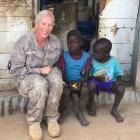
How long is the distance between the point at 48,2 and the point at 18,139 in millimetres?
2479

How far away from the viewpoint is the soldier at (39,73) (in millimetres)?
4109

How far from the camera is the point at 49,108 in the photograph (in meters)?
4.24

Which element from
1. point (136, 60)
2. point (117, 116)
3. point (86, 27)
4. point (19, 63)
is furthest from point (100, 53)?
point (86, 27)

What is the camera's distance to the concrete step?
4.72 m

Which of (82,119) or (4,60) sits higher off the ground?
(4,60)

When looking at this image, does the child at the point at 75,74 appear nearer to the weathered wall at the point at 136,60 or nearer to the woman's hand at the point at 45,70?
Result: the woman's hand at the point at 45,70

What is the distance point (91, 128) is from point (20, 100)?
97 cm

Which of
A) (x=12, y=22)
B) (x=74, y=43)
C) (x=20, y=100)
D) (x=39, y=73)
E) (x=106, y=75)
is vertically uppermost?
(x=12, y=22)

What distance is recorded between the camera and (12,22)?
4.95m

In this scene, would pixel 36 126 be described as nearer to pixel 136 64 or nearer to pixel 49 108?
pixel 49 108

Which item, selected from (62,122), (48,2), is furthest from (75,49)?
(48,2)

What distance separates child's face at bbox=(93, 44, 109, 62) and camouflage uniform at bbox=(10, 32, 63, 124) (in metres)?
0.56

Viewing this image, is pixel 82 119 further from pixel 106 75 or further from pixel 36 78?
pixel 36 78

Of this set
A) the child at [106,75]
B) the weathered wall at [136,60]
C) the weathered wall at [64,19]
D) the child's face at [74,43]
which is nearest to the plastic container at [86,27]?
the weathered wall at [64,19]
